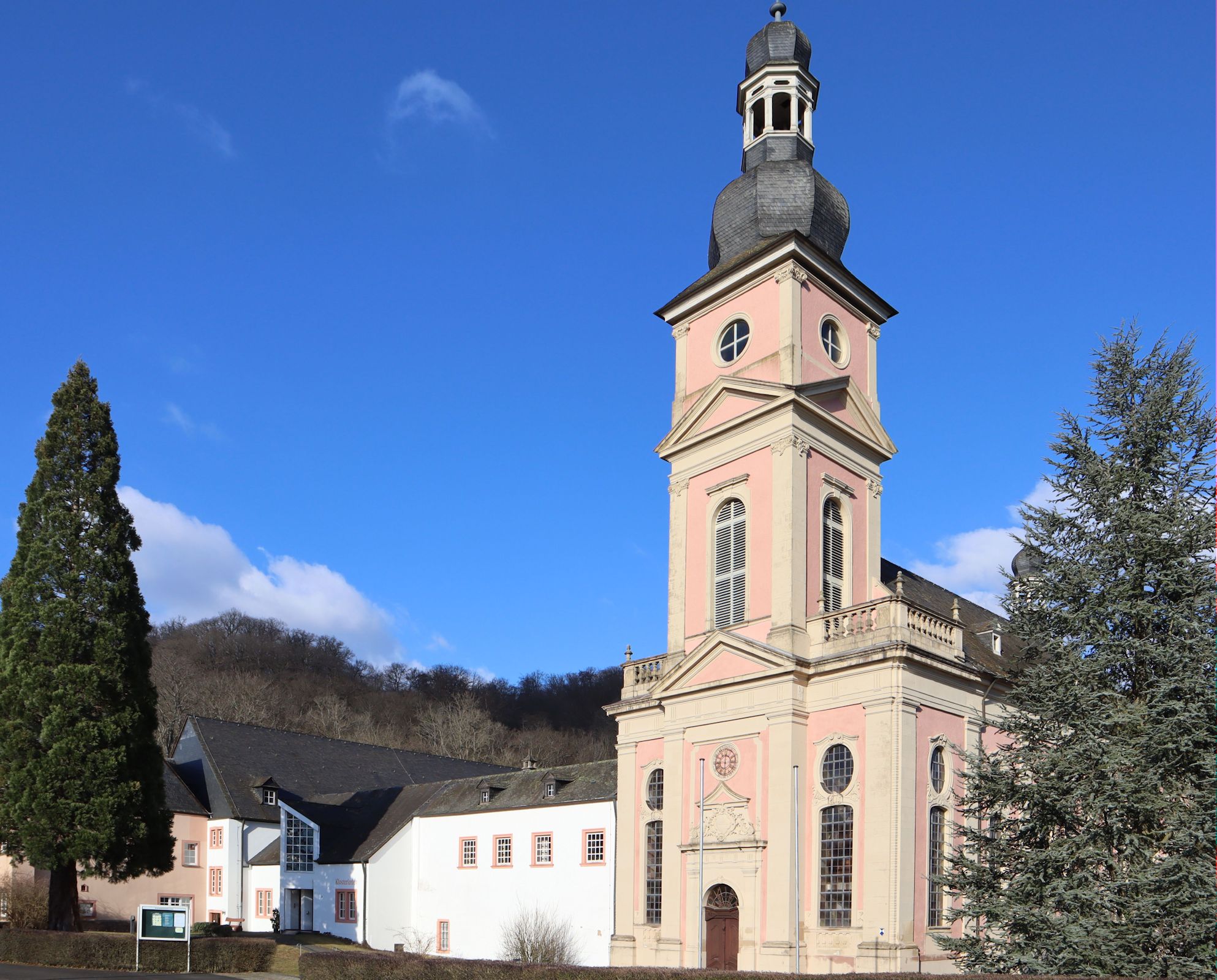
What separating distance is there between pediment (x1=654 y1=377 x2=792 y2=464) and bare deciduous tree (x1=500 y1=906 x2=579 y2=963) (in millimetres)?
14646

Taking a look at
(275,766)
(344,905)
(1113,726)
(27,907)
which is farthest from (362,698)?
(1113,726)

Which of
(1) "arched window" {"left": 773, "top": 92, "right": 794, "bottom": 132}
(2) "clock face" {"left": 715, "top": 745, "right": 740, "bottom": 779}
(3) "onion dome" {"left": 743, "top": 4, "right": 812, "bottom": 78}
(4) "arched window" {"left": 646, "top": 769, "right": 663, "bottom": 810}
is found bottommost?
(4) "arched window" {"left": 646, "top": 769, "right": 663, "bottom": 810}

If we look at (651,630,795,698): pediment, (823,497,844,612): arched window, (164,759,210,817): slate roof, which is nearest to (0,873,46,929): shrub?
(164,759,210,817): slate roof

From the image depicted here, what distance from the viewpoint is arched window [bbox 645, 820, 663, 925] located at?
2717 cm

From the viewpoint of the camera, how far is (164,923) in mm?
25438

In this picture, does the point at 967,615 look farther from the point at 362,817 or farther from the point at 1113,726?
the point at 362,817

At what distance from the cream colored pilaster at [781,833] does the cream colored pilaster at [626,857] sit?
4680 millimetres

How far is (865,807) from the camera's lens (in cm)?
2322

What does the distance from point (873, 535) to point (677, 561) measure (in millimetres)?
4955

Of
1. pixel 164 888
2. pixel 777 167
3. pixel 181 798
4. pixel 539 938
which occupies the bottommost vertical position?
pixel 164 888

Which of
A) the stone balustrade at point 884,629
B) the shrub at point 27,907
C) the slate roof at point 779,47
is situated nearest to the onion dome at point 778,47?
the slate roof at point 779,47

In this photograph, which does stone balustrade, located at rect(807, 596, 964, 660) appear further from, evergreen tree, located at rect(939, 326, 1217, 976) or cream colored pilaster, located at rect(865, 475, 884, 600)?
evergreen tree, located at rect(939, 326, 1217, 976)

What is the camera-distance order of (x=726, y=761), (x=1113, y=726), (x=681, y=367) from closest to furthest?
(x=1113, y=726) → (x=726, y=761) → (x=681, y=367)

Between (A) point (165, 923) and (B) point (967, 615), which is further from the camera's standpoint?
(B) point (967, 615)
